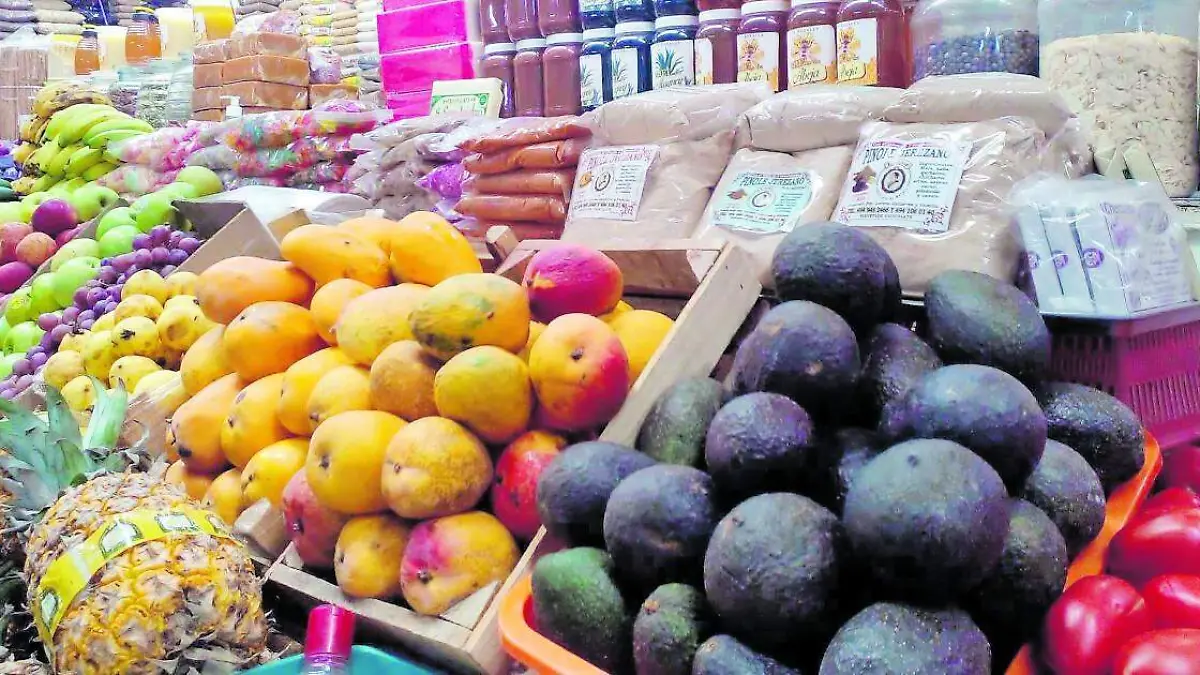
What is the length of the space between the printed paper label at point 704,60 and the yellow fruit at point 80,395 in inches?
59.9

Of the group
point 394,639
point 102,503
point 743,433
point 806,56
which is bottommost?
point 394,639

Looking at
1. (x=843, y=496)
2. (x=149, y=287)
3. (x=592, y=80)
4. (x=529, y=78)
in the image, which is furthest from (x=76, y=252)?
(x=843, y=496)

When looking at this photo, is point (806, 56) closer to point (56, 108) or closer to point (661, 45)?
point (661, 45)

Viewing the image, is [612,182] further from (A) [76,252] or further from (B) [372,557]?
(A) [76,252]

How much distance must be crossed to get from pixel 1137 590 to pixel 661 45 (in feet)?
5.61

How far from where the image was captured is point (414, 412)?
3.98ft

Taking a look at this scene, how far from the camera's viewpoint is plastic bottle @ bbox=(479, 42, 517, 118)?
9.04 ft

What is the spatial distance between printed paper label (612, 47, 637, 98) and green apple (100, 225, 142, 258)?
165 centimetres

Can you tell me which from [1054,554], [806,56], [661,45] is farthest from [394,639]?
[661,45]

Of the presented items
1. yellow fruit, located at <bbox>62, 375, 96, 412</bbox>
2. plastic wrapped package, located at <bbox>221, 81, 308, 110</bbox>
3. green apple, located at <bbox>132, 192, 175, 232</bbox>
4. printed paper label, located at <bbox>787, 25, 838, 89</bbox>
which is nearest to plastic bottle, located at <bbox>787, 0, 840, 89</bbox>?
printed paper label, located at <bbox>787, 25, 838, 89</bbox>

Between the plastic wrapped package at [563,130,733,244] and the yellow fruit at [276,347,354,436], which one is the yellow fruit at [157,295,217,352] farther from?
the plastic wrapped package at [563,130,733,244]

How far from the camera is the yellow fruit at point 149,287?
2.18 metres

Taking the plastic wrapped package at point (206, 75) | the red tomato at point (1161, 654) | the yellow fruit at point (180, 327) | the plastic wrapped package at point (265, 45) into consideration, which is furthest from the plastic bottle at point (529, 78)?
the red tomato at point (1161, 654)

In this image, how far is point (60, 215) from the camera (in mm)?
3467
